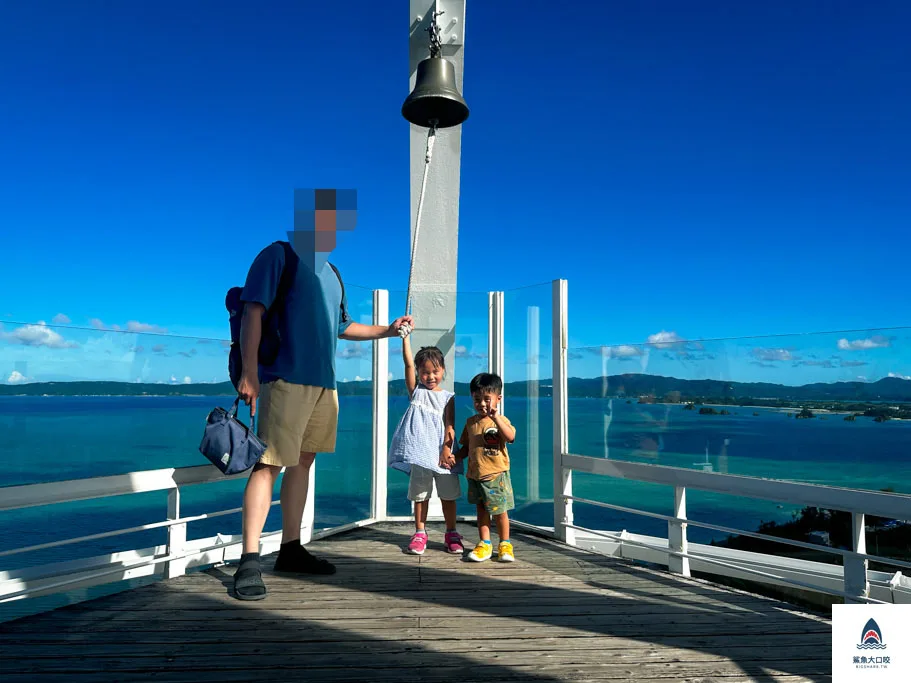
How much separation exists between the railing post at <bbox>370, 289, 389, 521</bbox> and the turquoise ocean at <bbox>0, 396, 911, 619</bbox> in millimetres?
48

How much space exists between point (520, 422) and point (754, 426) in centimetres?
144

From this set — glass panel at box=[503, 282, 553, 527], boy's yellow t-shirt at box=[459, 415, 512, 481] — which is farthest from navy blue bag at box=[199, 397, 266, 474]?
glass panel at box=[503, 282, 553, 527]

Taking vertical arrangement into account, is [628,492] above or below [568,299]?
below

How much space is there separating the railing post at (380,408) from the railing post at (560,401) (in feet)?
3.74

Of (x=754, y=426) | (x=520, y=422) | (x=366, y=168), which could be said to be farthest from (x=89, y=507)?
(x=366, y=168)

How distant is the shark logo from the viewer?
1.69m

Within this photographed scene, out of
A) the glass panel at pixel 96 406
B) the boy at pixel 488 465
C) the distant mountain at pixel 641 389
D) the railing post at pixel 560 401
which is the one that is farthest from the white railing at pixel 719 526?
the glass panel at pixel 96 406

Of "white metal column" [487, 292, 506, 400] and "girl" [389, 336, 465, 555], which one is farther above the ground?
"white metal column" [487, 292, 506, 400]

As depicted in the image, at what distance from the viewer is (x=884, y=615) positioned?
1.70 meters

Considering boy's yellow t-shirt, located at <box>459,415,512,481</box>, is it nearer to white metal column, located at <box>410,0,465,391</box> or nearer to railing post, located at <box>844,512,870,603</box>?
white metal column, located at <box>410,0,465,391</box>

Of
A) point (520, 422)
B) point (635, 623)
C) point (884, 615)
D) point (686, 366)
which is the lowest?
point (635, 623)

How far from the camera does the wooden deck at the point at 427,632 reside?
1.81 m

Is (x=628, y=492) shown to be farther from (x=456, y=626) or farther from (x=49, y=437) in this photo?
(x=49, y=437)

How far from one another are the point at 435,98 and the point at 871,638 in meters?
2.65
